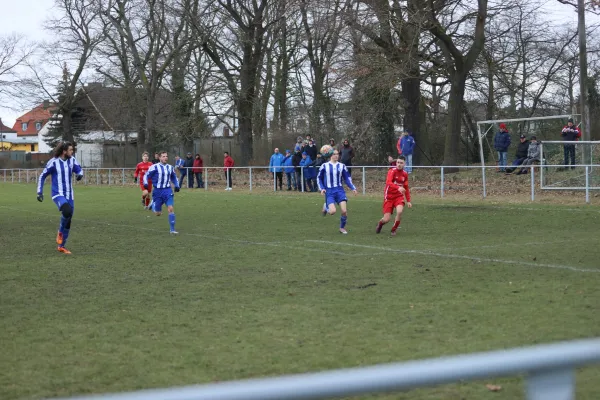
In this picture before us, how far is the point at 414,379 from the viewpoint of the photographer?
1921 millimetres

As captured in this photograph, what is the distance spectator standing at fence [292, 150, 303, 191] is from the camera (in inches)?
1236

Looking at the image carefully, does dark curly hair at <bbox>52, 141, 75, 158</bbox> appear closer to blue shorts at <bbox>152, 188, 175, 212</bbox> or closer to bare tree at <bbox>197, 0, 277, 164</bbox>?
blue shorts at <bbox>152, 188, 175, 212</bbox>

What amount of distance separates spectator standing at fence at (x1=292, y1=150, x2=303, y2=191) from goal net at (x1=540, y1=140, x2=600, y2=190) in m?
9.40

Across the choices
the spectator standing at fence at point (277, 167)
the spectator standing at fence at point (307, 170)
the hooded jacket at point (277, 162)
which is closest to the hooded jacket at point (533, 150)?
the spectator standing at fence at point (307, 170)

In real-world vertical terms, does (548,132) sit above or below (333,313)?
above

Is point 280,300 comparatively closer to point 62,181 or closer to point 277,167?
point 62,181

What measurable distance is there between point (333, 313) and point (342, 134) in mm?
30744

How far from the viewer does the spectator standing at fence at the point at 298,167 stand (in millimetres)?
31406

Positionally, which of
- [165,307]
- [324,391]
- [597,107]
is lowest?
[165,307]

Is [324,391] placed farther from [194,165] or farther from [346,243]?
[194,165]

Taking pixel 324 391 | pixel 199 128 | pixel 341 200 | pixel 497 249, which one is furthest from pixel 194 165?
pixel 324 391

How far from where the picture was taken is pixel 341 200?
680 inches

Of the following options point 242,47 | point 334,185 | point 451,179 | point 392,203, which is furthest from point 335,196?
point 242,47

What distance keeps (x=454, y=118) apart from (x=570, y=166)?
8.70 meters
